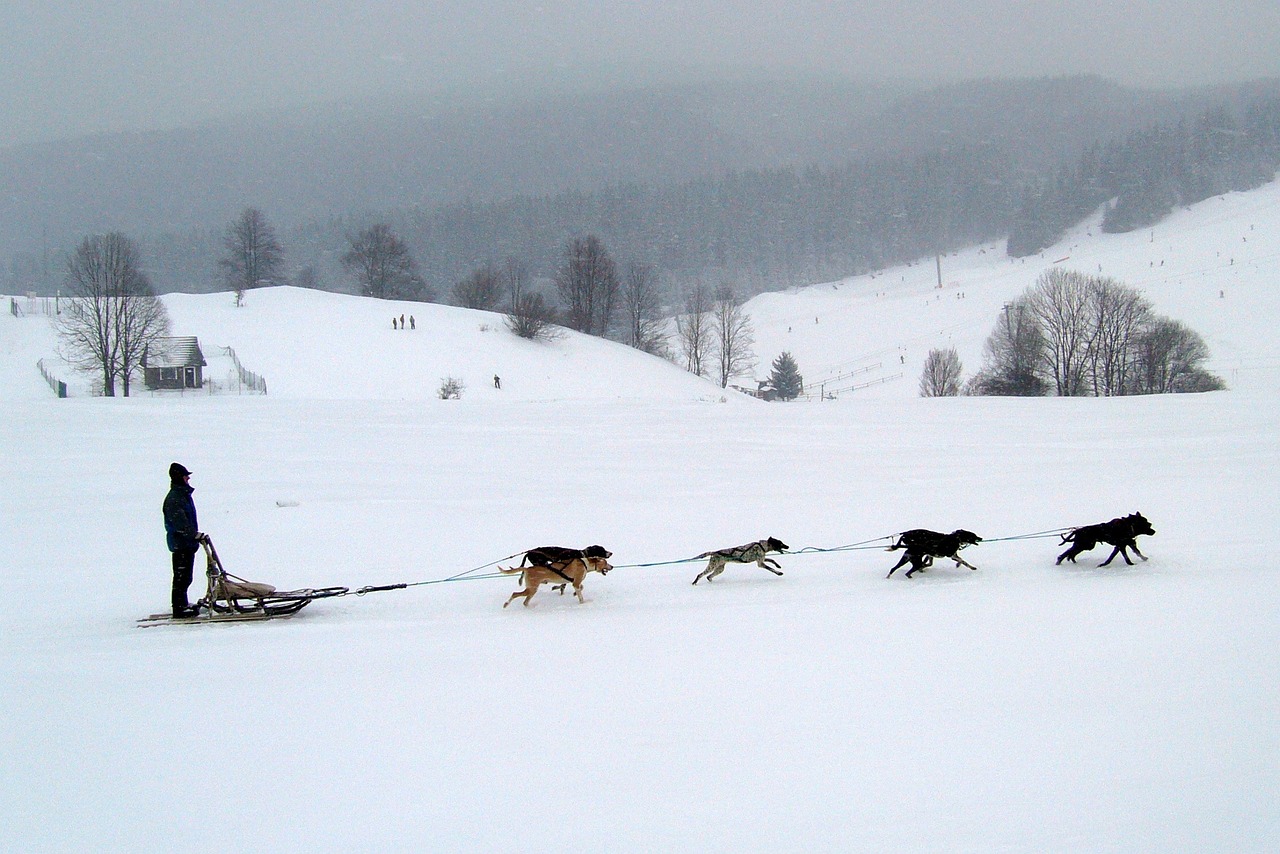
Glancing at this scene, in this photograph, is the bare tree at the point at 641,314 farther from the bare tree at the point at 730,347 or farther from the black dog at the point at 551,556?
the black dog at the point at 551,556

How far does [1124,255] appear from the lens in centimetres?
9438

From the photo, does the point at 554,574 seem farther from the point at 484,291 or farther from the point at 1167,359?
the point at 484,291

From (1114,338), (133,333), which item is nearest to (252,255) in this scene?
(133,333)

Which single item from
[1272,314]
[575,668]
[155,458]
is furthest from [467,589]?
[1272,314]

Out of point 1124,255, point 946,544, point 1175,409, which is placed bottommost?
point 946,544

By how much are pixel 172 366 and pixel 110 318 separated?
169 inches

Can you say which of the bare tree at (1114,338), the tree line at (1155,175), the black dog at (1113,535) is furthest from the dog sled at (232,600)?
the tree line at (1155,175)

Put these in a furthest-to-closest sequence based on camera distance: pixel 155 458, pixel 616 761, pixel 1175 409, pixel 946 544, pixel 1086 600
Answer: pixel 1175 409, pixel 155 458, pixel 946 544, pixel 1086 600, pixel 616 761

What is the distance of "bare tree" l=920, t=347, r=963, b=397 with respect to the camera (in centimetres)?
A: 5816

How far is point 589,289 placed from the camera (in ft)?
259

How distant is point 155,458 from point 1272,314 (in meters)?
78.3

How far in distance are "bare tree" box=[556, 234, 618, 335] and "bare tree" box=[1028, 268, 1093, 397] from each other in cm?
4133

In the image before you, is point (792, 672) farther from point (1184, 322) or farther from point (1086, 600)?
point (1184, 322)

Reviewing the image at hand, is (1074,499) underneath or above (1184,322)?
underneath
